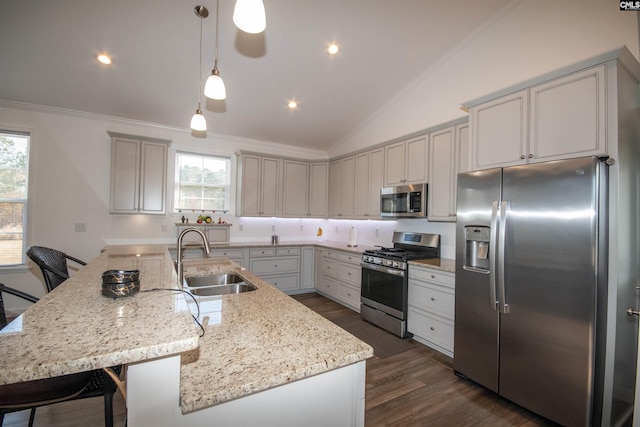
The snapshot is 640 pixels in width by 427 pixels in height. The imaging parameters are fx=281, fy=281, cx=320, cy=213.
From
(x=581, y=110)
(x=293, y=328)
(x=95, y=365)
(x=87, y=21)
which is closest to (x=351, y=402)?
(x=293, y=328)

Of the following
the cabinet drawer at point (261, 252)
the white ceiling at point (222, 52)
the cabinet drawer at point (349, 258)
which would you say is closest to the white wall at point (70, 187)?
the white ceiling at point (222, 52)

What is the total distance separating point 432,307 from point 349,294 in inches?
59.1

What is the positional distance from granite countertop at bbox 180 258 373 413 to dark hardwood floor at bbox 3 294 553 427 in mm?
1288

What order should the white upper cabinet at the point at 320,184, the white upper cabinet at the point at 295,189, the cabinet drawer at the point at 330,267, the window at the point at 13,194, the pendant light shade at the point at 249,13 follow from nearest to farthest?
the pendant light shade at the point at 249,13 < the window at the point at 13,194 < the cabinet drawer at the point at 330,267 < the white upper cabinet at the point at 295,189 < the white upper cabinet at the point at 320,184

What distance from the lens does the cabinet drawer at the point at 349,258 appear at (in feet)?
13.5

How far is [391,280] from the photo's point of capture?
3375mm

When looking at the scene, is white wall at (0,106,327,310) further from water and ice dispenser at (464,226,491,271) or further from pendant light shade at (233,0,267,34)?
water and ice dispenser at (464,226,491,271)

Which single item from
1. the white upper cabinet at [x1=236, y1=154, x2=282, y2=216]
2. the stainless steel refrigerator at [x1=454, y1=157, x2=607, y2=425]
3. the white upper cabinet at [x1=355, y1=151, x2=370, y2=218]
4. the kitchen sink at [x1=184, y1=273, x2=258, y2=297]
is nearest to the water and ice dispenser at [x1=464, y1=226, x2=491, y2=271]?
the stainless steel refrigerator at [x1=454, y1=157, x2=607, y2=425]

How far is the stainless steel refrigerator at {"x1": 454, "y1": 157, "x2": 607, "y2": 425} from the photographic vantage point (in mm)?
1760

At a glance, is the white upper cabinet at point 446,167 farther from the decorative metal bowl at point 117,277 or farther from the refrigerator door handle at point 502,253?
the decorative metal bowl at point 117,277

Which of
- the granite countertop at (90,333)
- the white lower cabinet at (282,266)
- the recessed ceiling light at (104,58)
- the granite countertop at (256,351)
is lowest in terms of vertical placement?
the white lower cabinet at (282,266)

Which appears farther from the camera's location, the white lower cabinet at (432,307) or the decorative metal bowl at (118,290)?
the white lower cabinet at (432,307)

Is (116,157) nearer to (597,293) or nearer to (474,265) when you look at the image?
(474,265)

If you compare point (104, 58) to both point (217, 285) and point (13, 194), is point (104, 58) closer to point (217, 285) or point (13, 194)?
point (13, 194)
